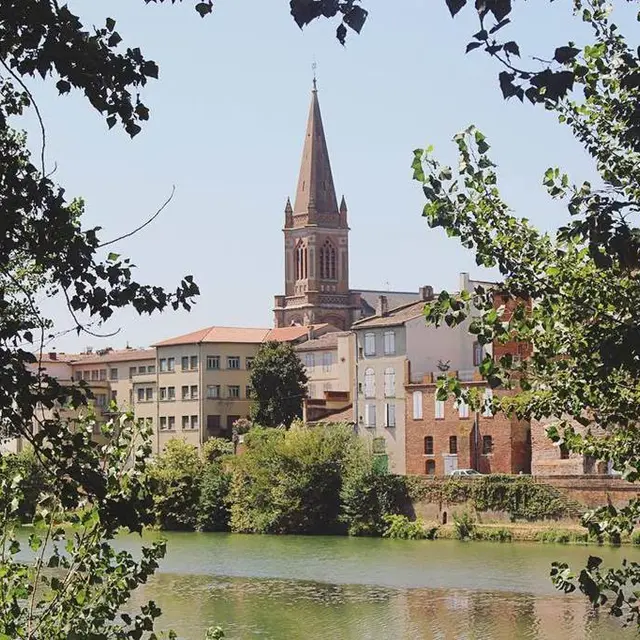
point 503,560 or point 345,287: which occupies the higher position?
point 345,287

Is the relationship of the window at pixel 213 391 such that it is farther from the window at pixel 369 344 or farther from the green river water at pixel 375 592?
the green river water at pixel 375 592

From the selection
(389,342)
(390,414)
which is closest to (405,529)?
(390,414)

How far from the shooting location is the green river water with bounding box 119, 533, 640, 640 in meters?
30.7

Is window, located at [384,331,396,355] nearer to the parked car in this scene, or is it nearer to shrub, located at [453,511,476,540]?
the parked car

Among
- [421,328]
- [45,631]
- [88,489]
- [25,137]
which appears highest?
[421,328]

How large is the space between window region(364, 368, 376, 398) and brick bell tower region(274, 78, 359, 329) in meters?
50.4

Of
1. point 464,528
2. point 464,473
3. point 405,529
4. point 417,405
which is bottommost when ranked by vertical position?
point 405,529

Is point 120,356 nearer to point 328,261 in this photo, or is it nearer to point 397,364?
point 397,364

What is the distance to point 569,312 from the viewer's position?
27.1 ft

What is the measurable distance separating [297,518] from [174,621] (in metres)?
26.5

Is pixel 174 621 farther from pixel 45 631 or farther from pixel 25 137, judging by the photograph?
pixel 45 631

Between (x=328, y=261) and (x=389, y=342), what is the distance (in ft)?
194

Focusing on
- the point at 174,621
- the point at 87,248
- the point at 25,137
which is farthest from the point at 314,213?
the point at 87,248

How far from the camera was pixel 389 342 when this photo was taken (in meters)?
67.2
